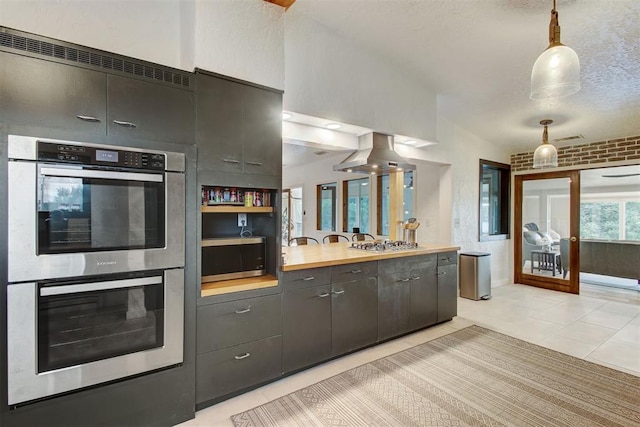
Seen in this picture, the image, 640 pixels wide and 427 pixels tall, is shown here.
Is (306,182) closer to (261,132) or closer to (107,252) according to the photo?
(261,132)

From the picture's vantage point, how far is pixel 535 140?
5363 millimetres

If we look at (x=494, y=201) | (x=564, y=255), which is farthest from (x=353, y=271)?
(x=564, y=255)

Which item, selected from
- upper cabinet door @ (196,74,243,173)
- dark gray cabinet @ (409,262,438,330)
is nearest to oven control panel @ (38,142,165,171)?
upper cabinet door @ (196,74,243,173)

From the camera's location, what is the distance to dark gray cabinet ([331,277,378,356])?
2.82 metres

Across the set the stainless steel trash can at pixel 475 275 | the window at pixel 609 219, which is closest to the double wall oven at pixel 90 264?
the stainless steel trash can at pixel 475 275

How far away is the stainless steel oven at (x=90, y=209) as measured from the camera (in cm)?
157

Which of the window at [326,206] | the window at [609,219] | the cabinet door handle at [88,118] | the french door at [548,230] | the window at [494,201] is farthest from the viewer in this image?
the window at [326,206]

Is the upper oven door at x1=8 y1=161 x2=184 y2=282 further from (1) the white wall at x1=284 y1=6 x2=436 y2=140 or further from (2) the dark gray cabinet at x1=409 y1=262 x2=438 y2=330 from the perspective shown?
(2) the dark gray cabinet at x1=409 y1=262 x2=438 y2=330

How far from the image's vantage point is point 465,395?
235 centimetres

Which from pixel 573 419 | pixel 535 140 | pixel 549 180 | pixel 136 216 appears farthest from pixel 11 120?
pixel 549 180

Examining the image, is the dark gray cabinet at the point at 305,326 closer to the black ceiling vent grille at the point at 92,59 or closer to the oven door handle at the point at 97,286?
the oven door handle at the point at 97,286

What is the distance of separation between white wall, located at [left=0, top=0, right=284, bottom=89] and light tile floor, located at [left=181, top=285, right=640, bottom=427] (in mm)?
2408

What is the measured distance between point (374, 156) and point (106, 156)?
104 inches

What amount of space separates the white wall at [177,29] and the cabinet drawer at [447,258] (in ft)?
9.11
